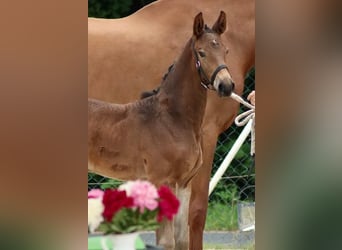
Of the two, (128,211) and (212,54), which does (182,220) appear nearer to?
(128,211)

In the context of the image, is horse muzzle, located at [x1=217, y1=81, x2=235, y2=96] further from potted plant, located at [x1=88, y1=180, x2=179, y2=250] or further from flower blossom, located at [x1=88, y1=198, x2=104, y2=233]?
flower blossom, located at [x1=88, y1=198, x2=104, y2=233]

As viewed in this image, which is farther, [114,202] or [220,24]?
[220,24]

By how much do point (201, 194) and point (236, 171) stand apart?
24 cm

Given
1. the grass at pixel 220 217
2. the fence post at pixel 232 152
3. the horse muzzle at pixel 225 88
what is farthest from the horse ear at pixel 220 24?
the grass at pixel 220 217

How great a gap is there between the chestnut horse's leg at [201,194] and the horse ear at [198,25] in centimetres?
53

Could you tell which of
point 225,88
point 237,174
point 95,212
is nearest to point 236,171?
point 237,174

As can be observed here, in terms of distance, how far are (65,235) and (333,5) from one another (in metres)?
1.94

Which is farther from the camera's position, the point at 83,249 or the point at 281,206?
the point at 281,206

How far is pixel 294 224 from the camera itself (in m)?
4.21

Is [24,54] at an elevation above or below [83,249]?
above

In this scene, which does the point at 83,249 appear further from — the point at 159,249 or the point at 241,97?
the point at 241,97

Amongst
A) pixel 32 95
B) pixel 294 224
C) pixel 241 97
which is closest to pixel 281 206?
pixel 294 224

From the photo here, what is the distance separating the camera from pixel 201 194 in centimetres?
410

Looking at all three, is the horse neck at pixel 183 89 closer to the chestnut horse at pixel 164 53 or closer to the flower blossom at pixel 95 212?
the chestnut horse at pixel 164 53
